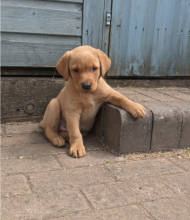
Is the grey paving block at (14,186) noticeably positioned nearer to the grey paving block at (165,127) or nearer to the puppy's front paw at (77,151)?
the puppy's front paw at (77,151)

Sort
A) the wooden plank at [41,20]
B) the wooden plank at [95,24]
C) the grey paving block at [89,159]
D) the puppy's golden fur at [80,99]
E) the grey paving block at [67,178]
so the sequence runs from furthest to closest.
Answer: the wooden plank at [95,24], the wooden plank at [41,20], the puppy's golden fur at [80,99], the grey paving block at [89,159], the grey paving block at [67,178]

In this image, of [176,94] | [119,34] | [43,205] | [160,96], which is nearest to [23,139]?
[43,205]

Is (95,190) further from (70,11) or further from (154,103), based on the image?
(70,11)

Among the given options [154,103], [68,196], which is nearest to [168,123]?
[154,103]

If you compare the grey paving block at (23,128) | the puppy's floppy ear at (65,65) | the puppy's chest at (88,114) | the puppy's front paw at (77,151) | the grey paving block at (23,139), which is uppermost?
the puppy's floppy ear at (65,65)

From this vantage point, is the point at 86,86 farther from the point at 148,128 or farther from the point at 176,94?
the point at 176,94

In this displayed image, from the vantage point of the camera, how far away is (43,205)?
2006 millimetres

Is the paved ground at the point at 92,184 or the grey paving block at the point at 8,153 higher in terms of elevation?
the paved ground at the point at 92,184

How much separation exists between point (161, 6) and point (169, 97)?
1666mm

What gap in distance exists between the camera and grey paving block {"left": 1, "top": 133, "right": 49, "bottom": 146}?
10.8 feet

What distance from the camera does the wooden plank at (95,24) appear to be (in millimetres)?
4145

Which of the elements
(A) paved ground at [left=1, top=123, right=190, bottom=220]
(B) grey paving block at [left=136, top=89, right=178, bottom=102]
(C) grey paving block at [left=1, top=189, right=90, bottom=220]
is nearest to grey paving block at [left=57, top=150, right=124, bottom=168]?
(A) paved ground at [left=1, top=123, right=190, bottom=220]

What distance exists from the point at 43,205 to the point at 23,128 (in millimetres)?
2051

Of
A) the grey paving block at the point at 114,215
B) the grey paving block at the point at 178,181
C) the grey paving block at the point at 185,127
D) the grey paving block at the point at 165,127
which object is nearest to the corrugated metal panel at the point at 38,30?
the grey paving block at the point at 165,127
